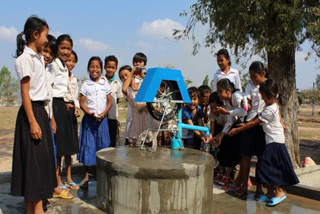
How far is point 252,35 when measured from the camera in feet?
19.9

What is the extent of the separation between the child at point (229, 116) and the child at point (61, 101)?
1841 millimetres

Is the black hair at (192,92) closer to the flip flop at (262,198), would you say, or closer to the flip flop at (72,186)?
the flip flop at (262,198)

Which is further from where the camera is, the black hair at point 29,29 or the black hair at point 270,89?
the black hair at point 270,89

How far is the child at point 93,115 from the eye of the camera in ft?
12.7

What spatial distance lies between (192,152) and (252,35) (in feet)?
12.0

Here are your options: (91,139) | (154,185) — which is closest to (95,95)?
(91,139)

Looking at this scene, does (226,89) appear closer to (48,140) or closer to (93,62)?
(93,62)

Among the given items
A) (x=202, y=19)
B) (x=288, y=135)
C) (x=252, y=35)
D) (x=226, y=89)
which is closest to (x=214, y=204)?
(x=226, y=89)

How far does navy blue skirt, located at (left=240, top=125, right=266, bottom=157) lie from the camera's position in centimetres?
359

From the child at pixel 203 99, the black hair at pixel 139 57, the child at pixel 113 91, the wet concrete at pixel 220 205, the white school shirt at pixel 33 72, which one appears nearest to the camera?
the white school shirt at pixel 33 72

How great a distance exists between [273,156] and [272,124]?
1.18 ft

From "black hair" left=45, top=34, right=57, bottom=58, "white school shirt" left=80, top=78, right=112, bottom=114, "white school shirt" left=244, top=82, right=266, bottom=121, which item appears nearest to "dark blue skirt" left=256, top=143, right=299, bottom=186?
"white school shirt" left=244, top=82, right=266, bottom=121

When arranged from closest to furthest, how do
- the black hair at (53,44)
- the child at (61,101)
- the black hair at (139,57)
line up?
1. the black hair at (53,44)
2. the child at (61,101)
3. the black hair at (139,57)

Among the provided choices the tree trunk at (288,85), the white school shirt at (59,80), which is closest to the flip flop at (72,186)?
the white school shirt at (59,80)
